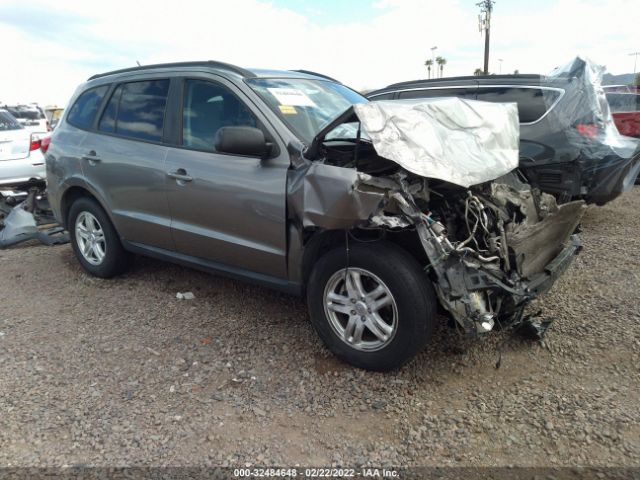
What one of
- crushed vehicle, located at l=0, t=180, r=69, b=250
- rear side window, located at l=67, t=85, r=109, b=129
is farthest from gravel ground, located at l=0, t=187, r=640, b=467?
crushed vehicle, located at l=0, t=180, r=69, b=250

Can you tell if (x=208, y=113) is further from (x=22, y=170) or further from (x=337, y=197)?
(x=22, y=170)

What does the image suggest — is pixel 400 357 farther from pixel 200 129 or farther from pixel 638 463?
pixel 200 129

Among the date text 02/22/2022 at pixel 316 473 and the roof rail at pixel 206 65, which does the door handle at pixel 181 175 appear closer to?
the roof rail at pixel 206 65

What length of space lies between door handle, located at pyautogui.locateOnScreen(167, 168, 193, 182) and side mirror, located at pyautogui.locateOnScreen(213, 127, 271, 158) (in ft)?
1.98

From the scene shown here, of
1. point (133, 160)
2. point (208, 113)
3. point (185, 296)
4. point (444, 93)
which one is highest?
point (444, 93)

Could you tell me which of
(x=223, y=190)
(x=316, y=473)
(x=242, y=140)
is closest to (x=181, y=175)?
(x=223, y=190)

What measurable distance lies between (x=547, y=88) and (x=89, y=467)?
519 centimetres

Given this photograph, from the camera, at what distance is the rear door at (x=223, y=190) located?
3.32 metres

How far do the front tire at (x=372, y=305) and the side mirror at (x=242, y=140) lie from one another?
2.71 feet

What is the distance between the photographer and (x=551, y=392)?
2824 millimetres

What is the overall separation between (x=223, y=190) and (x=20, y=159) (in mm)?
5707

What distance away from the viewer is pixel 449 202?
121 inches

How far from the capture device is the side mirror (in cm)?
313

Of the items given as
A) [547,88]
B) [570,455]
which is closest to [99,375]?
[570,455]
